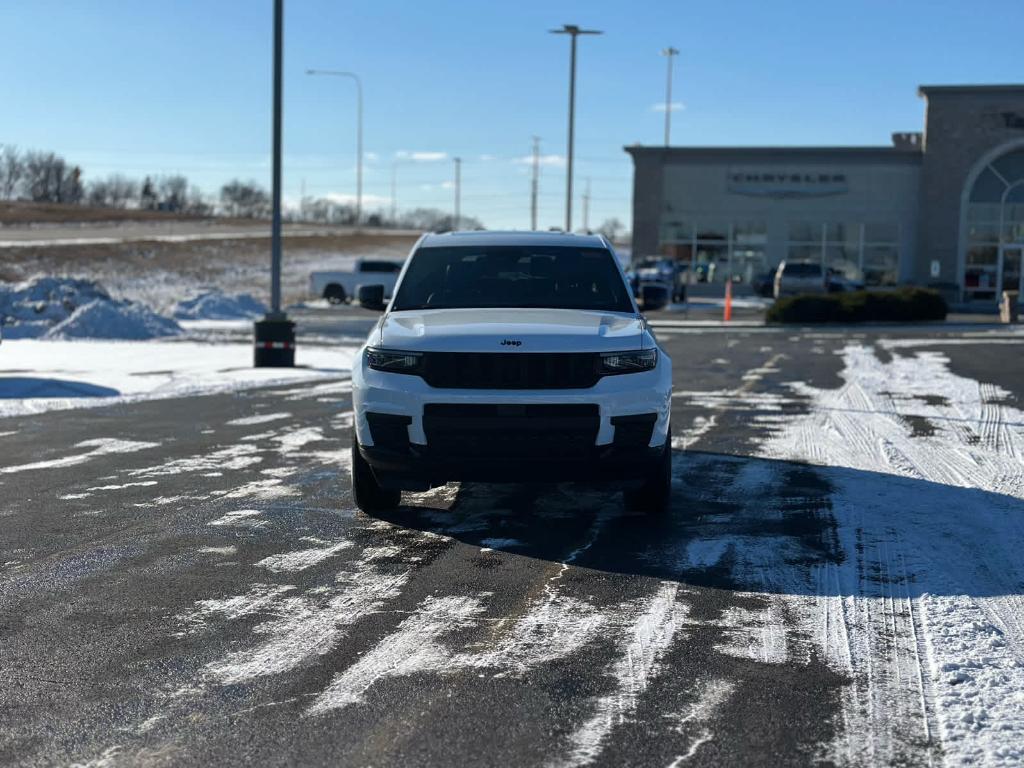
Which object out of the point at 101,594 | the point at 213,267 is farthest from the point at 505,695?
the point at 213,267

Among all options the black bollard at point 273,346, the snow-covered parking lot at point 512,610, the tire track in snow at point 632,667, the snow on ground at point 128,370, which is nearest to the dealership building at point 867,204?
the snow on ground at point 128,370

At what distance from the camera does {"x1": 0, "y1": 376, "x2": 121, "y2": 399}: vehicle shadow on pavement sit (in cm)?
1486

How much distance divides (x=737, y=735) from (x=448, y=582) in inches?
86.4

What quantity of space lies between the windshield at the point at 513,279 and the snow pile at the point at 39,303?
66.0 ft

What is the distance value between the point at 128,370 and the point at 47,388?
132 inches

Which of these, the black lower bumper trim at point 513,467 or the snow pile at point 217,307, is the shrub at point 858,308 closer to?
the snow pile at point 217,307

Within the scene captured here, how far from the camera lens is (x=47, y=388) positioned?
15.3 metres

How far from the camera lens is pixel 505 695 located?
4289mm

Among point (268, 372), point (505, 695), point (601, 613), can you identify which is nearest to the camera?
point (505, 695)

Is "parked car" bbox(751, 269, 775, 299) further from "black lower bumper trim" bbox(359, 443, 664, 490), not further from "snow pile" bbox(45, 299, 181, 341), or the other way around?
"black lower bumper trim" bbox(359, 443, 664, 490)

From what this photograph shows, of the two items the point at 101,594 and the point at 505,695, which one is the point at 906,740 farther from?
the point at 101,594

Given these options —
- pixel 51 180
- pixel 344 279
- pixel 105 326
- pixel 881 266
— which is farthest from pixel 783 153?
pixel 51 180

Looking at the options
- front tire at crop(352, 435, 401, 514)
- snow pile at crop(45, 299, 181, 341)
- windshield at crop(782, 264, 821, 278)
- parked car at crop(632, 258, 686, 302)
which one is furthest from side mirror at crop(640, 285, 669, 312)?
windshield at crop(782, 264, 821, 278)

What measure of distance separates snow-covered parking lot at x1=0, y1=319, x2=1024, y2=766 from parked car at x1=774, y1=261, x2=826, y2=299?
3763 cm
